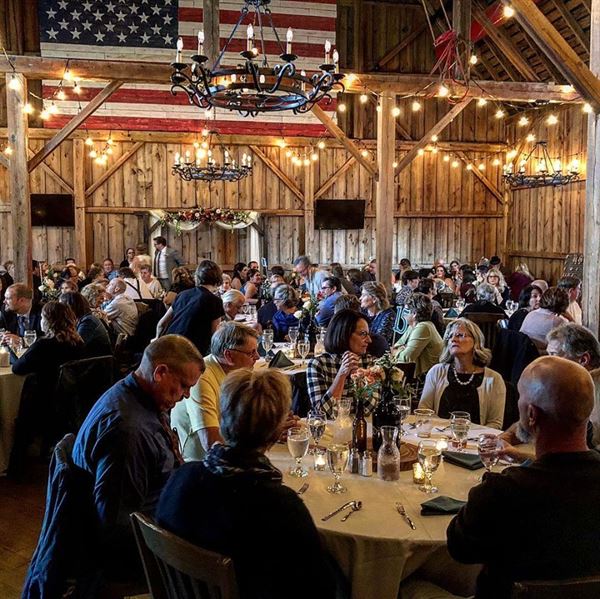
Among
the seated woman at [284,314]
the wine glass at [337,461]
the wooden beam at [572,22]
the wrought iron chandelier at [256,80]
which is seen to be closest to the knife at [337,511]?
the wine glass at [337,461]

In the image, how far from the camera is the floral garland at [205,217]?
506 inches

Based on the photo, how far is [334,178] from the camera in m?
14.5

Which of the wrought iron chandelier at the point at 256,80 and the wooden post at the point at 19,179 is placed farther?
the wooden post at the point at 19,179

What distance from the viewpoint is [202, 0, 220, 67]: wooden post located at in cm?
790

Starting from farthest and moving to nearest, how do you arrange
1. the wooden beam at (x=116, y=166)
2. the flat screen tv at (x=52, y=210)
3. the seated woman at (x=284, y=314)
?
the wooden beam at (x=116, y=166)
the flat screen tv at (x=52, y=210)
the seated woman at (x=284, y=314)

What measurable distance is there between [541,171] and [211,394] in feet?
39.2

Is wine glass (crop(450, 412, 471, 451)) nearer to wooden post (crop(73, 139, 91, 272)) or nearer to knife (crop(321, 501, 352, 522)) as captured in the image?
knife (crop(321, 501, 352, 522))

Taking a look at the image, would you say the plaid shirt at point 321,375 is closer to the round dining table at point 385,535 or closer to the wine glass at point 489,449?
the wine glass at point 489,449

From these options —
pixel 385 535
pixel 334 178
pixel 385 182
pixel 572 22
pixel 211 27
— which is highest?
pixel 572 22

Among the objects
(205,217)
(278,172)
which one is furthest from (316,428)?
(278,172)

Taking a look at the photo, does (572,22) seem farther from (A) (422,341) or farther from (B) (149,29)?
(A) (422,341)

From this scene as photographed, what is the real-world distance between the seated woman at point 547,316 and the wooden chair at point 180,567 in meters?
4.70

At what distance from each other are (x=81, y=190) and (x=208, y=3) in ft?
20.7

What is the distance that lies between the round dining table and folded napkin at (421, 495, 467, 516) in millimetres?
18
